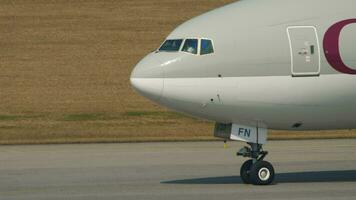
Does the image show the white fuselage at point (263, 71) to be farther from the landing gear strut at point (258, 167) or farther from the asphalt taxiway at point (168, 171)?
the asphalt taxiway at point (168, 171)

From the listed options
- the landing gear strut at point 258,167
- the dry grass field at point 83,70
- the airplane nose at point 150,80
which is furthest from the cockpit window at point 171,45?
the dry grass field at point 83,70

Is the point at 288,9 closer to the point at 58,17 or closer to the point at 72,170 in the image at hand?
the point at 72,170

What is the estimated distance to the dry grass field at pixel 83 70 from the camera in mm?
34656

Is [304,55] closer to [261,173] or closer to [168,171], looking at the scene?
[261,173]

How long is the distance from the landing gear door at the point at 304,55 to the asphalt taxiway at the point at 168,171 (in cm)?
225

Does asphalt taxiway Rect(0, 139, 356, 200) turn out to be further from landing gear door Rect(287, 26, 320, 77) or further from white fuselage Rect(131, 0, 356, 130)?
landing gear door Rect(287, 26, 320, 77)

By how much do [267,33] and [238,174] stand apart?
416cm

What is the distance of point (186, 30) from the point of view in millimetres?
21609

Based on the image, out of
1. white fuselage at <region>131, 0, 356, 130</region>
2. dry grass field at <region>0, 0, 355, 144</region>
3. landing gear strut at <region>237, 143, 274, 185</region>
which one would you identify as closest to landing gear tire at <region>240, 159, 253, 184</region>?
landing gear strut at <region>237, 143, 274, 185</region>

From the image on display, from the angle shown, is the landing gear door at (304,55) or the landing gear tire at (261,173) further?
the landing gear tire at (261,173)

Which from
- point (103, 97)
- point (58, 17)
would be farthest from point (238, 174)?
point (58, 17)

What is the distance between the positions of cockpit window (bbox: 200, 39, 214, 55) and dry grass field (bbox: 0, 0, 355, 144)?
1146 cm

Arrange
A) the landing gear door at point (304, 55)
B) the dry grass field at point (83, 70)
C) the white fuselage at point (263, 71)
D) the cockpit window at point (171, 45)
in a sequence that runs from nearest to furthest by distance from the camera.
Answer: the white fuselage at point (263, 71)
the landing gear door at point (304, 55)
the cockpit window at point (171, 45)
the dry grass field at point (83, 70)

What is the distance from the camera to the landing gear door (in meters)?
21.0
